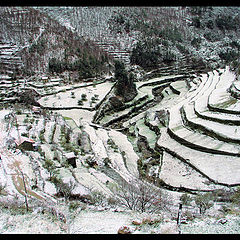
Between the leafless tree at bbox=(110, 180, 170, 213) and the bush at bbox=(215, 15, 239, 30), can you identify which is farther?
the bush at bbox=(215, 15, 239, 30)

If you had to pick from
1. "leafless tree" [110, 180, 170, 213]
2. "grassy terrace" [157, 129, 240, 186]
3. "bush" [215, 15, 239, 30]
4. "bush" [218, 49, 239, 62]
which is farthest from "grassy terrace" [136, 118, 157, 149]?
"bush" [215, 15, 239, 30]

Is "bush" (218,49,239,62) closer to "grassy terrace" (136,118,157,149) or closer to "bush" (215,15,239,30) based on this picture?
"bush" (215,15,239,30)

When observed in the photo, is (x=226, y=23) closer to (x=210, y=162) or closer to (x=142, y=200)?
(x=210, y=162)

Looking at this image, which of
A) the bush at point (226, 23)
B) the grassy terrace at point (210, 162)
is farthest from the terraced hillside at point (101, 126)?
the bush at point (226, 23)

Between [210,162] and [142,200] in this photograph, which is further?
[210,162]

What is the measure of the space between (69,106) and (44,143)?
13211 millimetres

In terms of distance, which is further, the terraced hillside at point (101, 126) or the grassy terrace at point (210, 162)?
the grassy terrace at point (210, 162)

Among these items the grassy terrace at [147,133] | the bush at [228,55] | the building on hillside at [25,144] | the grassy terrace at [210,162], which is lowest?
the grassy terrace at [147,133]

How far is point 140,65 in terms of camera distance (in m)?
56.5

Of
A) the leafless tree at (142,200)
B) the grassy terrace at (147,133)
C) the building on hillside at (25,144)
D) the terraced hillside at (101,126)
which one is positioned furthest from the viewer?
the grassy terrace at (147,133)

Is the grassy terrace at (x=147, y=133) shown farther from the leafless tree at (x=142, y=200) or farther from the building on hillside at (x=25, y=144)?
the leafless tree at (x=142, y=200)

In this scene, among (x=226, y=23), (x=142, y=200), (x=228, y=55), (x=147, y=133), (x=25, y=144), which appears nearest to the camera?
(x=142, y=200)

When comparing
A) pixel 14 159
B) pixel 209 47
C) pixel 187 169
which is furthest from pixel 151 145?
pixel 209 47

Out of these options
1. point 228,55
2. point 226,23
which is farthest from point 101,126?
point 226,23
